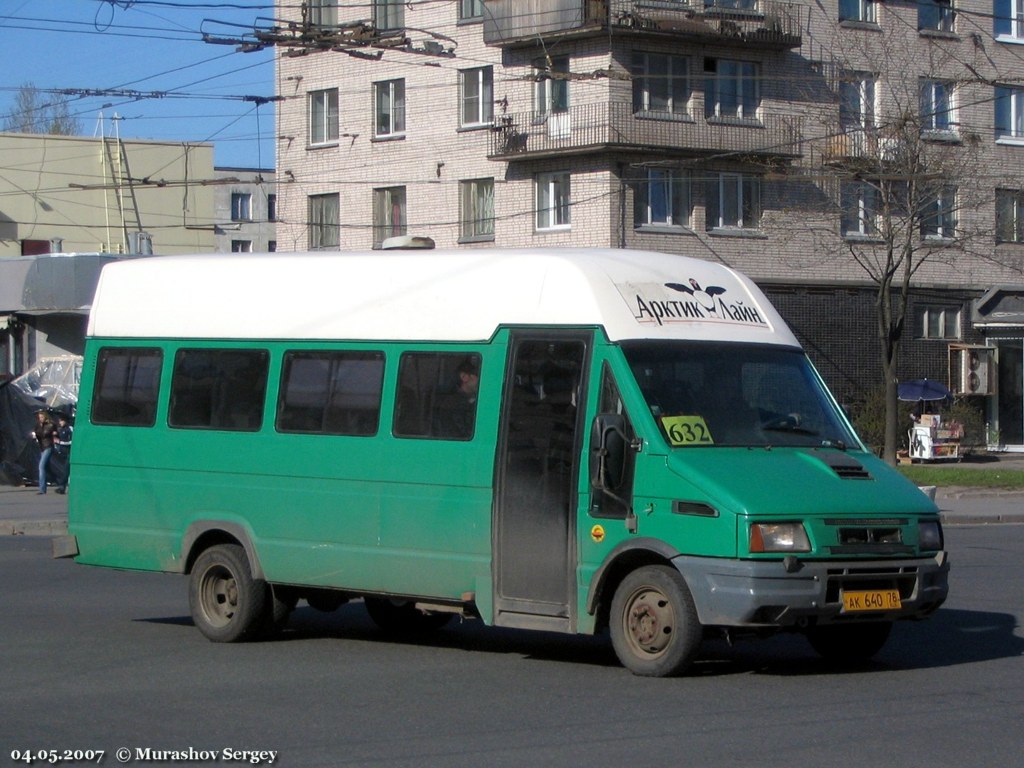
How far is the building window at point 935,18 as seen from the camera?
44.0 m

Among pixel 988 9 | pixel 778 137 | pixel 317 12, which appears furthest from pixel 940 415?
pixel 317 12

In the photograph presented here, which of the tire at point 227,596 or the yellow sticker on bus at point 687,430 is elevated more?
the yellow sticker on bus at point 687,430

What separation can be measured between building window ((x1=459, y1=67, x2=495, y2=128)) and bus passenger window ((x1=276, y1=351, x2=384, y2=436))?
32.6m

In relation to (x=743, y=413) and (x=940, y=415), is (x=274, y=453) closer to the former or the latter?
(x=743, y=413)

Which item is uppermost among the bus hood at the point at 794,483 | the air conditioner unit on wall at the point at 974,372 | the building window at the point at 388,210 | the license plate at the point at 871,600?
the building window at the point at 388,210

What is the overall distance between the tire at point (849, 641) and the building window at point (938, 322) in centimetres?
3508

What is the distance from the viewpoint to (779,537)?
29.9 feet

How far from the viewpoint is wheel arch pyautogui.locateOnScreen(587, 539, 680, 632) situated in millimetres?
9414

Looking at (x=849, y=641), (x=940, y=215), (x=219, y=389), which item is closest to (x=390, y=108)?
(x=940, y=215)

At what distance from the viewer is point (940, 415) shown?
3956 cm

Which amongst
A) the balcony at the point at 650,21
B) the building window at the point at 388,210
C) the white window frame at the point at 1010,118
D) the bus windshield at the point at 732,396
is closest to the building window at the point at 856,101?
the balcony at the point at 650,21

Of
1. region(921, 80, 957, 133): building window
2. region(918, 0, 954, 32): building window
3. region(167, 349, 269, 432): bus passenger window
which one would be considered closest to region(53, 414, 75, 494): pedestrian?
region(167, 349, 269, 432): bus passenger window

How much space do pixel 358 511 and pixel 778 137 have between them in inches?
1304

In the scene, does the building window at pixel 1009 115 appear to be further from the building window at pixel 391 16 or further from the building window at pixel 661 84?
Result: the building window at pixel 391 16
